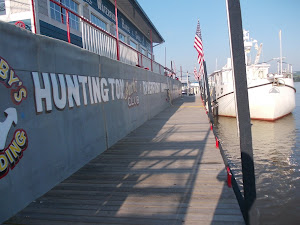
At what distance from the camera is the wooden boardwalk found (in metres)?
3.14

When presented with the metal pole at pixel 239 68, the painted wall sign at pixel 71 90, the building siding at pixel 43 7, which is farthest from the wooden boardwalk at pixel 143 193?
the building siding at pixel 43 7

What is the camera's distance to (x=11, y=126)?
3.23 metres

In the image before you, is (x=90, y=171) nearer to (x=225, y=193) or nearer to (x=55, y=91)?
(x=55, y=91)

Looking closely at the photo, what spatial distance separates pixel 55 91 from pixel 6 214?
204 cm

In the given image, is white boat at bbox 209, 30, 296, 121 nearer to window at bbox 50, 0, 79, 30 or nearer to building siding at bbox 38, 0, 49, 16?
window at bbox 50, 0, 79, 30

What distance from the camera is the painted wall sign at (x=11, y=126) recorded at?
310 centimetres

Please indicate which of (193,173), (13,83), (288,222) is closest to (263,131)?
(288,222)

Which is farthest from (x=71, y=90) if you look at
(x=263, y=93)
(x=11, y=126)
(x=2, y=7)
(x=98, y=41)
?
(x=263, y=93)

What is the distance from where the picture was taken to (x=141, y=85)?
11.6 m

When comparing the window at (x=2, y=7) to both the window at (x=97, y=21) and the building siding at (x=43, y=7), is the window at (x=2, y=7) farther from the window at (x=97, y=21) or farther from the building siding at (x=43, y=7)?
the window at (x=97, y=21)

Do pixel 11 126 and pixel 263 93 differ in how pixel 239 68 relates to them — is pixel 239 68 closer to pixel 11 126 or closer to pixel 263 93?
pixel 11 126

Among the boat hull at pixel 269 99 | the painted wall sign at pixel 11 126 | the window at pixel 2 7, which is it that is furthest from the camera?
the boat hull at pixel 269 99

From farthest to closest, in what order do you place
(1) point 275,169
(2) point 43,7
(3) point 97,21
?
(3) point 97,21 < (2) point 43,7 < (1) point 275,169

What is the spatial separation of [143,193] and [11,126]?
2.16 m
